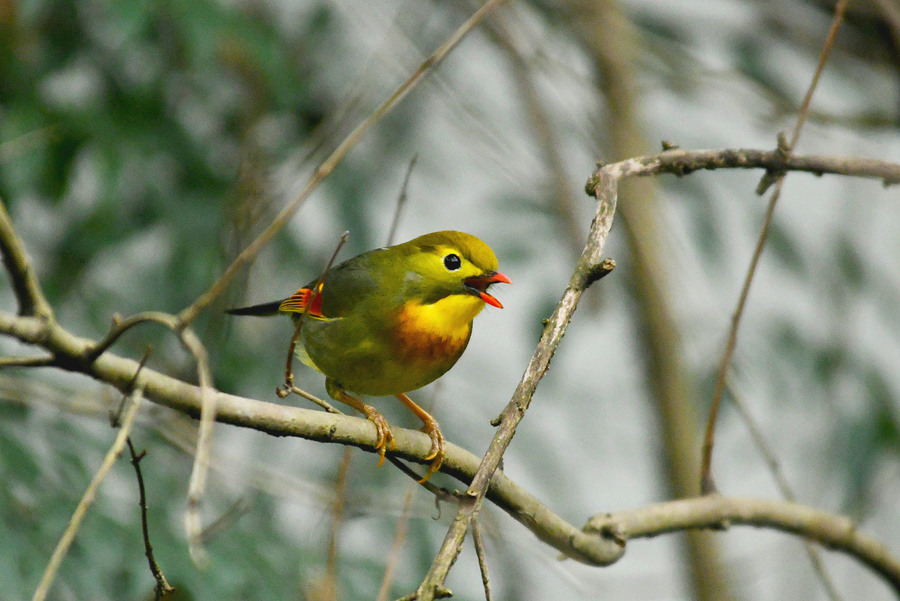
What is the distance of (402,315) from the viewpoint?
3068 mm

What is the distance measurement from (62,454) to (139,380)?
1973 mm

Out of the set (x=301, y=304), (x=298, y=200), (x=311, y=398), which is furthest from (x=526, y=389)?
(x=301, y=304)

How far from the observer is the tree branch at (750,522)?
2.96 m

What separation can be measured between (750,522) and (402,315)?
1.49 m

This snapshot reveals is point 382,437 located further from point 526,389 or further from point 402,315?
point 526,389

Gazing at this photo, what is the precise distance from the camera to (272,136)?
555 cm

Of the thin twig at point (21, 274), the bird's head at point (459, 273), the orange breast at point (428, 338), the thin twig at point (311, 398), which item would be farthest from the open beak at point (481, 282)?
the thin twig at point (21, 274)

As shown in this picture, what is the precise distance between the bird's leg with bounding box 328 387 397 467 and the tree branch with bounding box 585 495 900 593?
0.74 m

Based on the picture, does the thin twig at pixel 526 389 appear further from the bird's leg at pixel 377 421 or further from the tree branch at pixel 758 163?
the bird's leg at pixel 377 421

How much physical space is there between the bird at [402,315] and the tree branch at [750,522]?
2.23 feet

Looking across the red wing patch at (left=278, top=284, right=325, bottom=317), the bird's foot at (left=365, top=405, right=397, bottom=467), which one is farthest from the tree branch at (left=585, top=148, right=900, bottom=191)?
the red wing patch at (left=278, top=284, right=325, bottom=317)

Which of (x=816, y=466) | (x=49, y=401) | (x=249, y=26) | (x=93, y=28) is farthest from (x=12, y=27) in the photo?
(x=816, y=466)

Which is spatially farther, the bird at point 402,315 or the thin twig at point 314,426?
the bird at point 402,315

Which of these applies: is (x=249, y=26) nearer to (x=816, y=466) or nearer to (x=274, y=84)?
(x=274, y=84)
